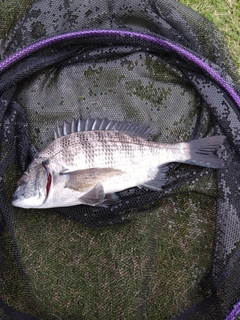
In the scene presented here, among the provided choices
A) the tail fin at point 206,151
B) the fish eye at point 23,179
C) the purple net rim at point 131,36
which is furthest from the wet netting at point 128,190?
the fish eye at point 23,179

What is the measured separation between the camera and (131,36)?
9.99ft

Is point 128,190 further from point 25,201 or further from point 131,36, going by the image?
point 131,36

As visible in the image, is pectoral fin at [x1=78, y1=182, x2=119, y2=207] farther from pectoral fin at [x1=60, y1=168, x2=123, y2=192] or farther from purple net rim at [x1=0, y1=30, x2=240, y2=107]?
purple net rim at [x1=0, y1=30, x2=240, y2=107]

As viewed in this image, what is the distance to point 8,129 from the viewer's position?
3.04m

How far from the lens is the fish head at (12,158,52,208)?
2789mm

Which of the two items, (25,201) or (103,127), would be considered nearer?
(25,201)

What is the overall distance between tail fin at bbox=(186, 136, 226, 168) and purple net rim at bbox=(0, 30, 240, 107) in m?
0.40

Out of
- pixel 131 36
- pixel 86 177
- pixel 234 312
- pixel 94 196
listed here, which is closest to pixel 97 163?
pixel 86 177

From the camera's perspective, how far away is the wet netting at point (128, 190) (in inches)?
119

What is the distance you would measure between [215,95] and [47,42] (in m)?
1.54

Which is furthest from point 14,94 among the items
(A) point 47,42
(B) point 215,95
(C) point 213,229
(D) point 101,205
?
(C) point 213,229

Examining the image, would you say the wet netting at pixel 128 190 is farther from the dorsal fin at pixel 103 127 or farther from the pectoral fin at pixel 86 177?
the pectoral fin at pixel 86 177

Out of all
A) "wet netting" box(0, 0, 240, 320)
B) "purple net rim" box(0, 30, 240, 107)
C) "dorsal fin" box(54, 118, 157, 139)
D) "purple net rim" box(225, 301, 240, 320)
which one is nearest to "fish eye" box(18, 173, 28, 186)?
"wet netting" box(0, 0, 240, 320)

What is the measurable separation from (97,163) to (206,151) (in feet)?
3.06
